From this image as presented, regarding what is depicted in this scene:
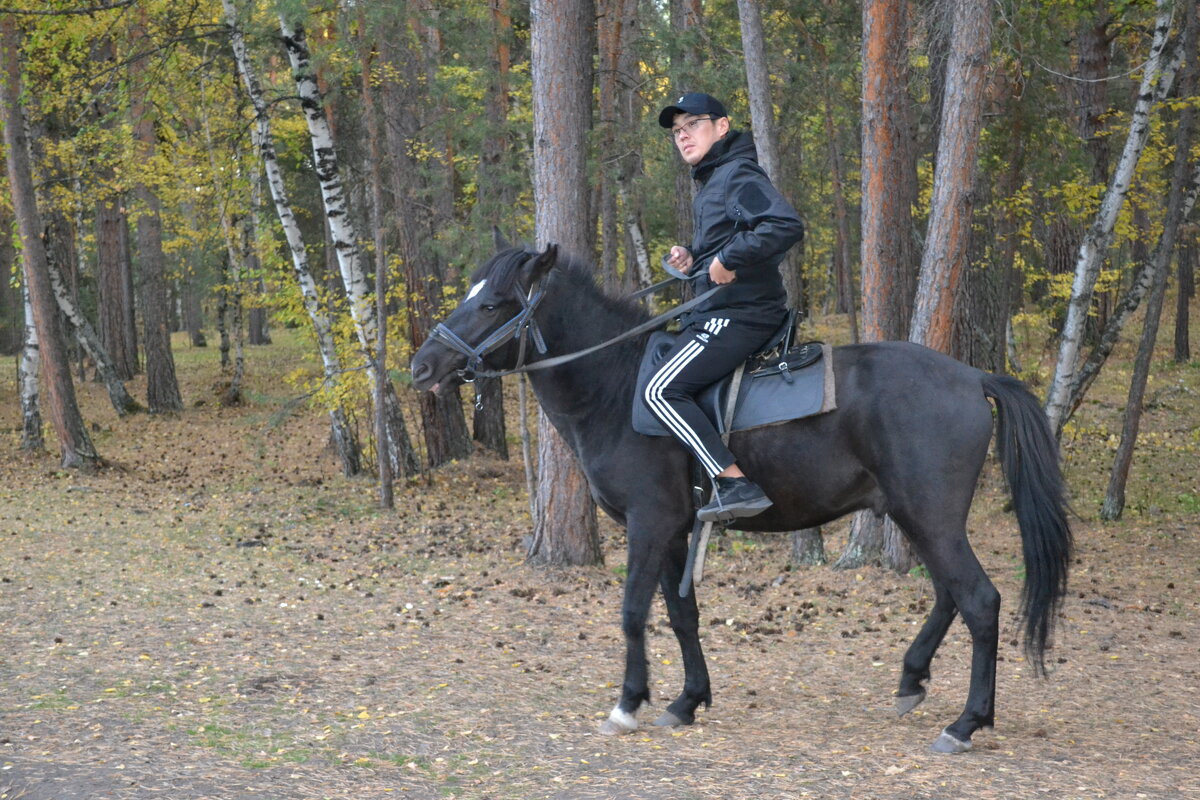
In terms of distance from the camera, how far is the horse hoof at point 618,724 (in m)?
5.92

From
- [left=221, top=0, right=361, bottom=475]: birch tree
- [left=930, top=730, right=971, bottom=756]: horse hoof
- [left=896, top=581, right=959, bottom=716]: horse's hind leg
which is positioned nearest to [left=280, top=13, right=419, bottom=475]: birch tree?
[left=221, top=0, right=361, bottom=475]: birch tree

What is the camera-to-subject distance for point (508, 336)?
5.78 m

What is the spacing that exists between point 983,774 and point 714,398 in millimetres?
2242

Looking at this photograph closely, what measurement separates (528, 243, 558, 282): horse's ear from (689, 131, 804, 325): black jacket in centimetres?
78

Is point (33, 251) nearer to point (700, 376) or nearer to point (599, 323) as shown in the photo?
point (599, 323)

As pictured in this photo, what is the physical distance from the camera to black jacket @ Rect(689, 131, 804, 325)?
542 cm

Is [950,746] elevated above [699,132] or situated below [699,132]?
below

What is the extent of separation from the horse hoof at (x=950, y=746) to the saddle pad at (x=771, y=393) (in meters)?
1.77

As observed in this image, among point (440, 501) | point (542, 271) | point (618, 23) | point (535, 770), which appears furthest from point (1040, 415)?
point (618, 23)

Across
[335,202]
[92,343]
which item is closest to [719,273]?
[335,202]

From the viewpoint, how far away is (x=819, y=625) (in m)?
8.72

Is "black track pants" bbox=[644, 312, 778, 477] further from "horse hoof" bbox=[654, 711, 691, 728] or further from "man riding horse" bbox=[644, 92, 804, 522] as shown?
"horse hoof" bbox=[654, 711, 691, 728]

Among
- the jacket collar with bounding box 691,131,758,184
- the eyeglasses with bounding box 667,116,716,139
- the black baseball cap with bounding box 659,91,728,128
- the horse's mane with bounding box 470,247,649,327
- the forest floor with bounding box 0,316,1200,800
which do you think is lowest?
the forest floor with bounding box 0,316,1200,800

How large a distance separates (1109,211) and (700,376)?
8153 millimetres
